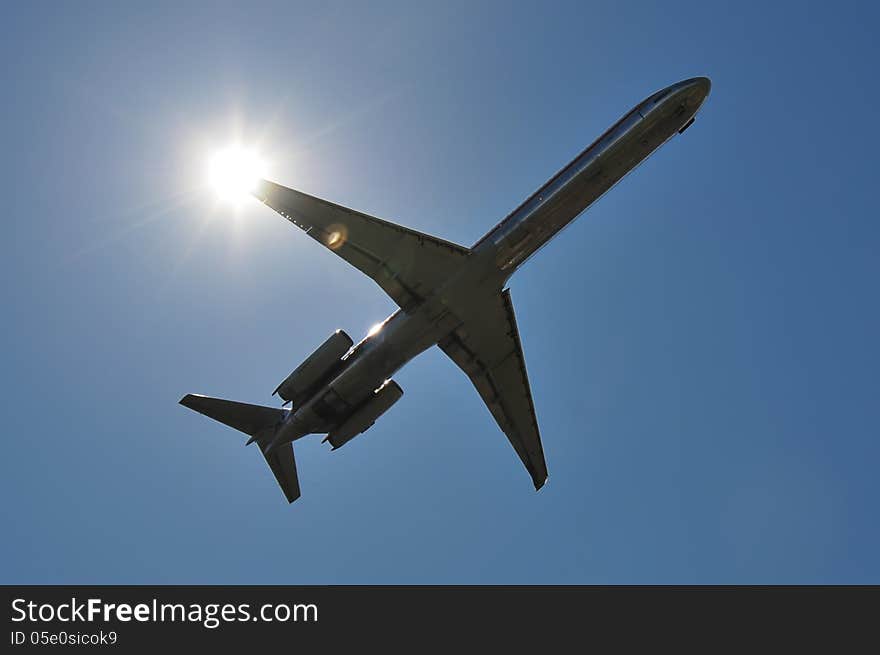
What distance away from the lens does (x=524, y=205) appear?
1238 inches

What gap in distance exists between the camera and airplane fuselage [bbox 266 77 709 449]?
29938 millimetres

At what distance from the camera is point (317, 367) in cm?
3253

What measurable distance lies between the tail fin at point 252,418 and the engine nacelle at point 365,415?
3.09 metres

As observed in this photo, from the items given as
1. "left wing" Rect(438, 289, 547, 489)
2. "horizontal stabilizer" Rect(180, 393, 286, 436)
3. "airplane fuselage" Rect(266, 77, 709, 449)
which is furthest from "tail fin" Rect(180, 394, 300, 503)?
"left wing" Rect(438, 289, 547, 489)

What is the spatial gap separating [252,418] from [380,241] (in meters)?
11.4

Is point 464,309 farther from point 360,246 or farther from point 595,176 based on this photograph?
point 595,176

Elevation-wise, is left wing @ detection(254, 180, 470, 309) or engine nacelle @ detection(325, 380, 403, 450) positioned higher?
left wing @ detection(254, 180, 470, 309)

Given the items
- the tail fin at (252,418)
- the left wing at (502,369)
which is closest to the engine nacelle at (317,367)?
the tail fin at (252,418)

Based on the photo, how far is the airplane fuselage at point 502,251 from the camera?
29.9m

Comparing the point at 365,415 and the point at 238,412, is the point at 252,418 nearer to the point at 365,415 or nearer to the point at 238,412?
the point at 238,412

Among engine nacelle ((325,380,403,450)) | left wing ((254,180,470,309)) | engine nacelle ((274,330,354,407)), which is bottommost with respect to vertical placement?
engine nacelle ((325,380,403,450))

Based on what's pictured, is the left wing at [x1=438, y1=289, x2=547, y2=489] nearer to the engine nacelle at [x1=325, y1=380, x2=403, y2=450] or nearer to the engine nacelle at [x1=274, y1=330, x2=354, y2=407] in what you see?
the engine nacelle at [x1=325, y1=380, x2=403, y2=450]

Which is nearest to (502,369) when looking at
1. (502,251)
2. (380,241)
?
(502,251)

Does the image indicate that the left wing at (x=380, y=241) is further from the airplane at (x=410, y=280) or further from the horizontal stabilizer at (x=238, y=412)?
the horizontal stabilizer at (x=238, y=412)
